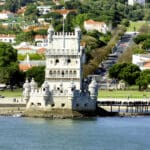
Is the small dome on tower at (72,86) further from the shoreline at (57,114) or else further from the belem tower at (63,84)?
the shoreline at (57,114)

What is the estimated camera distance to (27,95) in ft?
348

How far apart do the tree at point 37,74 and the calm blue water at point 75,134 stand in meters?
25.5

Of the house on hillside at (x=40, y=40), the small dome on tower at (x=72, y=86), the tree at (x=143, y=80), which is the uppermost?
the house on hillside at (x=40, y=40)

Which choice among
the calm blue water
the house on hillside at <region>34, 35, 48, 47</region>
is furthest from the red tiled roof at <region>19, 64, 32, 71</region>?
the calm blue water

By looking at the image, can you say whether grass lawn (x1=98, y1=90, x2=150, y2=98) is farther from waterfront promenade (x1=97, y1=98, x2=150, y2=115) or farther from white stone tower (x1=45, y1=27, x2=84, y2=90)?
white stone tower (x1=45, y1=27, x2=84, y2=90)

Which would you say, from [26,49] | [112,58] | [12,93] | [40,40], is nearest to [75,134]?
[12,93]

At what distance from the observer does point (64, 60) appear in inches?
4154

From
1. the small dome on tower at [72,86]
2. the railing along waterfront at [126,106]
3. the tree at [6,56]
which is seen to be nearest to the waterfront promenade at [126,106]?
the railing along waterfront at [126,106]

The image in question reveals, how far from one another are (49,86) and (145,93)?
2343cm

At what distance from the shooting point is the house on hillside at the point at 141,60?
153500mm

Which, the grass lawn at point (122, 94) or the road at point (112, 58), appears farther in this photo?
the road at point (112, 58)

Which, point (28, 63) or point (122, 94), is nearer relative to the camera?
point (122, 94)

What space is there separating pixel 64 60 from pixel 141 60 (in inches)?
2042

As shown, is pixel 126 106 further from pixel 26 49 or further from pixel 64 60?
pixel 26 49
